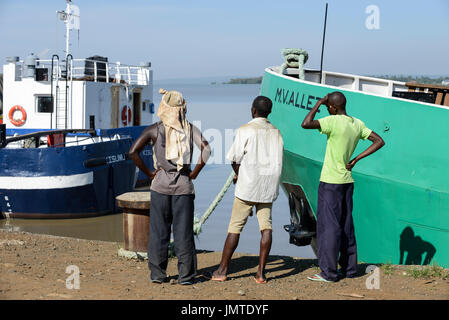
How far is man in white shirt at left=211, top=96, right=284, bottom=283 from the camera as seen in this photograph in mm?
5500

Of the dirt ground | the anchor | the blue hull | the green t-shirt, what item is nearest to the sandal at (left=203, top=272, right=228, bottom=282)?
the dirt ground

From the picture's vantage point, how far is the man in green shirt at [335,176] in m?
5.58

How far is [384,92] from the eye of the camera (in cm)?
1080

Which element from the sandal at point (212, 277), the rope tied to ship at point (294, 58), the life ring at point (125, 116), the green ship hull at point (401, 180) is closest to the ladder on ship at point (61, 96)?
the life ring at point (125, 116)

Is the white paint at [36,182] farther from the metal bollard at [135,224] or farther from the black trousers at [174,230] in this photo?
the black trousers at [174,230]

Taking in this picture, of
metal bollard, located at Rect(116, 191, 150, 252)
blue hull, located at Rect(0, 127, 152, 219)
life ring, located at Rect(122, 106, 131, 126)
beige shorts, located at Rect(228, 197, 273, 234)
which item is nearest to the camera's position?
beige shorts, located at Rect(228, 197, 273, 234)

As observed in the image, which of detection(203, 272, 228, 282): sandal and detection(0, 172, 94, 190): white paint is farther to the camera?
detection(0, 172, 94, 190): white paint

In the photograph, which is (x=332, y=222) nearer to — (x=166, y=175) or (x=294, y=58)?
(x=166, y=175)

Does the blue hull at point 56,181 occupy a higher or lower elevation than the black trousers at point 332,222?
lower

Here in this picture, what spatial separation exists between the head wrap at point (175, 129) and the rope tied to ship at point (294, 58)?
4.16 m

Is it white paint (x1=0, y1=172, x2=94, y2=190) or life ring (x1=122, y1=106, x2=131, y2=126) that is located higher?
life ring (x1=122, y1=106, x2=131, y2=126)

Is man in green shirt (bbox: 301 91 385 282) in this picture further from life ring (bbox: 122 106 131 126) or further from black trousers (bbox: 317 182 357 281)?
life ring (bbox: 122 106 131 126)

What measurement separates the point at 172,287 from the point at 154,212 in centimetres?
69
